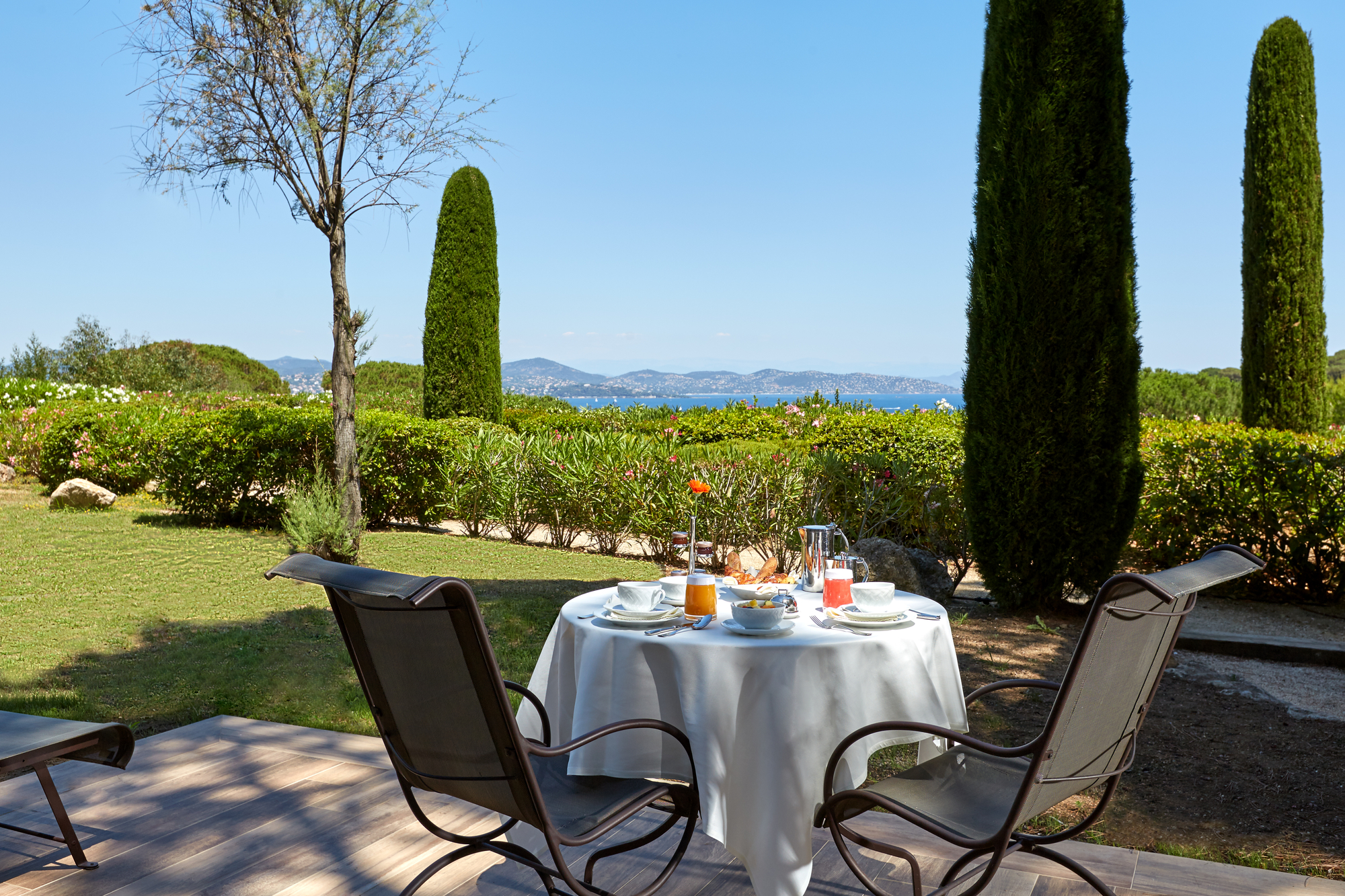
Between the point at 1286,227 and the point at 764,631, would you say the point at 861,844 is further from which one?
the point at 1286,227

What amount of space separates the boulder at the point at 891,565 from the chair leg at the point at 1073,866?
4.22 metres

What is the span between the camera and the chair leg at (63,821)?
2496mm

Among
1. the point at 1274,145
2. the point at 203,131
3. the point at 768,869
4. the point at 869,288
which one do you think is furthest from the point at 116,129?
the point at 869,288

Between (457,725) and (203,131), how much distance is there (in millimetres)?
8461

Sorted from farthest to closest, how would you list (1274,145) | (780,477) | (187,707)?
(1274,145) → (780,477) → (187,707)

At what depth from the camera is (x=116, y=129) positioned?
867 cm

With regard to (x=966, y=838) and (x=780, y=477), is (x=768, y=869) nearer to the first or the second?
(x=966, y=838)

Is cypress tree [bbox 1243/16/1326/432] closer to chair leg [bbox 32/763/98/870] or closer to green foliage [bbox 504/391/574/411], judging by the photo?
green foliage [bbox 504/391/574/411]

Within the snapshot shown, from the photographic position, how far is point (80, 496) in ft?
35.0

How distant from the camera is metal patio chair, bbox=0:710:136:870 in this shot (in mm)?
2449

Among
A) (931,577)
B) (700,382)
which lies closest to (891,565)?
(931,577)

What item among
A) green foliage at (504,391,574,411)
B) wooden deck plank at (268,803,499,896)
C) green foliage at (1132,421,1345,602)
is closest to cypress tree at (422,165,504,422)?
green foliage at (504,391,574,411)

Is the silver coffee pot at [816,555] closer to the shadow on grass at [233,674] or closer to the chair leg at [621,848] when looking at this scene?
the chair leg at [621,848]

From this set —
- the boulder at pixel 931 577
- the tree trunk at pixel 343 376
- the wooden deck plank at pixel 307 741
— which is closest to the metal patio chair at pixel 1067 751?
the wooden deck plank at pixel 307 741
